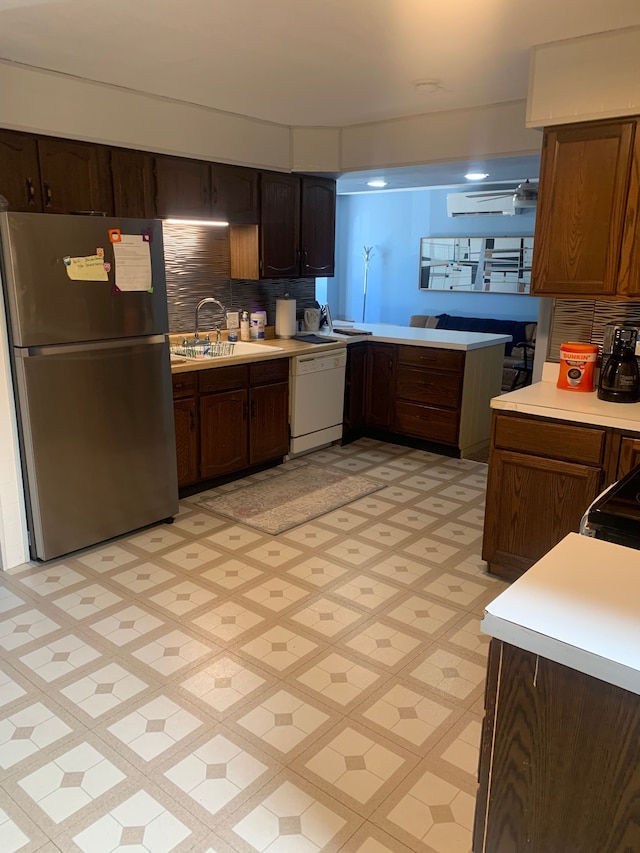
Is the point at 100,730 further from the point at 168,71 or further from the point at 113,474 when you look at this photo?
the point at 168,71

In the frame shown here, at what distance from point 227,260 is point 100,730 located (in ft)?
11.4

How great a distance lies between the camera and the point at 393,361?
5043 mm

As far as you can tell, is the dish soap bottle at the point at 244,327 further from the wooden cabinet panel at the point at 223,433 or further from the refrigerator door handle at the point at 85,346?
the refrigerator door handle at the point at 85,346

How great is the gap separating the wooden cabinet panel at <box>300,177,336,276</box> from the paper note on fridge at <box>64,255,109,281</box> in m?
2.16

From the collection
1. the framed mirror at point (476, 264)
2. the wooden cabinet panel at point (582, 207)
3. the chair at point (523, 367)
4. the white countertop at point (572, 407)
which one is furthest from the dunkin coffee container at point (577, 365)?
the framed mirror at point (476, 264)

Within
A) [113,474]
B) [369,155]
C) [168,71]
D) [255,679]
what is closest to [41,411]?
[113,474]

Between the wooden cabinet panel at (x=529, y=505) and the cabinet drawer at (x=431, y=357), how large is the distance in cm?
190

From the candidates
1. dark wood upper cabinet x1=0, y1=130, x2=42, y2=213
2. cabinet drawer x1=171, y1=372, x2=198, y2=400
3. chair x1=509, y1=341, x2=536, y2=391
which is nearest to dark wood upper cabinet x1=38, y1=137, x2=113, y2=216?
dark wood upper cabinet x1=0, y1=130, x2=42, y2=213

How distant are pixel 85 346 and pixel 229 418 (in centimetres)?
126

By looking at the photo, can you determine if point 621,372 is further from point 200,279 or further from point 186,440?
point 200,279

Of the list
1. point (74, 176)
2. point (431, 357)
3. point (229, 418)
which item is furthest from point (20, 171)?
point (431, 357)

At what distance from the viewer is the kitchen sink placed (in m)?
4.23

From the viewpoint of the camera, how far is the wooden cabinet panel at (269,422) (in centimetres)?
434

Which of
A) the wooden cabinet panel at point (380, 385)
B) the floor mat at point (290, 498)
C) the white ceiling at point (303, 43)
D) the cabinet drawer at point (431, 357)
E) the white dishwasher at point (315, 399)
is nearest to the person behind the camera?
the white ceiling at point (303, 43)
